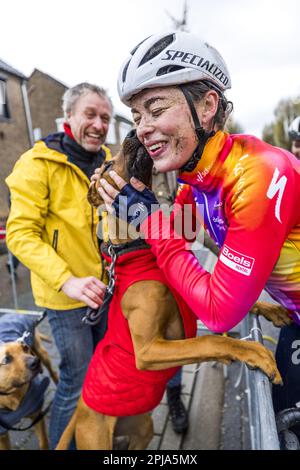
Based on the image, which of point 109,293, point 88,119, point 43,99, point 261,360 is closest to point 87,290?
point 109,293

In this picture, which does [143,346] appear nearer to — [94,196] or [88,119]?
[94,196]

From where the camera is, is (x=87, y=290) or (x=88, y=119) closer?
(x=87, y=290)

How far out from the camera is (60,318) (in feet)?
8.05

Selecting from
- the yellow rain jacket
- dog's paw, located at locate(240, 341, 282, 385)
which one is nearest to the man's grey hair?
the yellow rain jacket

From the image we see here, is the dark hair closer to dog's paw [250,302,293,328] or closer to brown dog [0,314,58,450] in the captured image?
dog's paw [250,302,293,328]

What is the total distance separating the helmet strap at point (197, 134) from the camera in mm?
1341

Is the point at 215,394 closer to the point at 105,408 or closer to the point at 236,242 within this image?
the point at 105,408

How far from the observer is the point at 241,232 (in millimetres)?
1178

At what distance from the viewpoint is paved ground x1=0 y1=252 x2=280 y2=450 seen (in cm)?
288

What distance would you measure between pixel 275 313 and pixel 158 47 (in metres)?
1.44

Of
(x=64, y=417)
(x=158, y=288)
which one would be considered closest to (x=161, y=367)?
(x=158, y=288)

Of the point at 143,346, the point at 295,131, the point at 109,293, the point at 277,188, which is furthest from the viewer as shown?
the point at 295,131

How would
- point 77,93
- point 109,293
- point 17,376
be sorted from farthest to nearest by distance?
point 77,93 < point 17,376 < point 109,293

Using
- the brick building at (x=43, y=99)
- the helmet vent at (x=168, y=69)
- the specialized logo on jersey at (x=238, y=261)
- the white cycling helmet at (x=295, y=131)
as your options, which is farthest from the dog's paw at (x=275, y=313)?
the brick building at (x=43, y=99)
